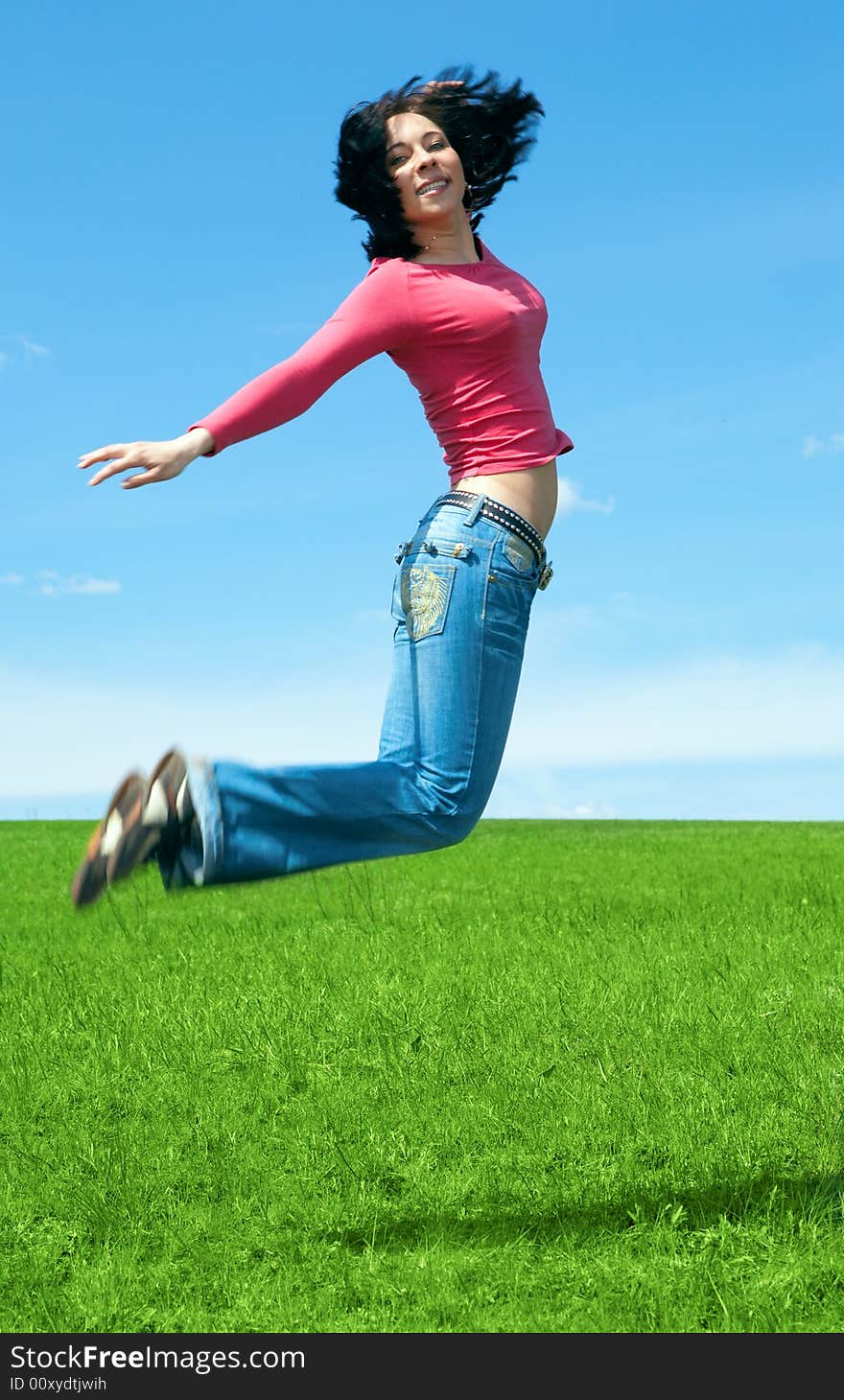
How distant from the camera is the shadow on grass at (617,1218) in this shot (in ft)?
17.9

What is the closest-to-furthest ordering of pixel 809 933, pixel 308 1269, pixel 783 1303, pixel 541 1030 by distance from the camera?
pixel 783 1303
pixel 308 1269
pixel 541 1030
pixel 809 933

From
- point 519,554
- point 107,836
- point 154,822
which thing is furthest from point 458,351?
point 107,836

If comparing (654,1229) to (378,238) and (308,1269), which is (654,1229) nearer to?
(308,1269)

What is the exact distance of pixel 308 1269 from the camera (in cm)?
521

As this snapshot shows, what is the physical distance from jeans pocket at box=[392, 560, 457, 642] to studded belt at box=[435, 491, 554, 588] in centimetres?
23

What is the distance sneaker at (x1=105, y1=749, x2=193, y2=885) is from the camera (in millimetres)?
4152

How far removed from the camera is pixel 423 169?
490 cm

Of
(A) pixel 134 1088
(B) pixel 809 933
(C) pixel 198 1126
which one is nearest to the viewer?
(C) pixel 198 1126

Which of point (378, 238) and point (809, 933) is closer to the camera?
point (378, 238)

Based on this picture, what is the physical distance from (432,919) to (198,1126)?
562cm

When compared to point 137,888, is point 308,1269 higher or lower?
lower
